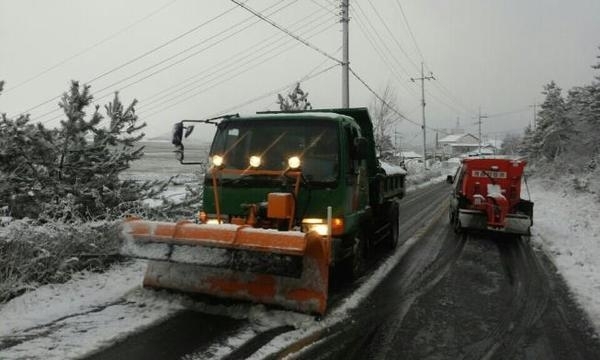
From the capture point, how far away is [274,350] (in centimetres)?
448

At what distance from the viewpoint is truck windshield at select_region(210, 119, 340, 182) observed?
6.21 metres

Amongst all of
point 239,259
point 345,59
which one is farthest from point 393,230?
point 345,59

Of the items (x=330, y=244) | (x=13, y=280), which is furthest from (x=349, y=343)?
(x=13, y=280)

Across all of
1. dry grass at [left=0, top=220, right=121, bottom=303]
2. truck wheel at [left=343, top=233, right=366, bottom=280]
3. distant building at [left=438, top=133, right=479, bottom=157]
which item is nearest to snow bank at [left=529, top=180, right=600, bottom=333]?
truck wheel at [left=343, top=233, right=366, bottom=280]

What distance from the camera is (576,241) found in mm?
11523

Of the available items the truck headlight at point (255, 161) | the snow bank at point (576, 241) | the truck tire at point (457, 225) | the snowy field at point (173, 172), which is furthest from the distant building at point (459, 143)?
the truck headlight at point (255, 161)

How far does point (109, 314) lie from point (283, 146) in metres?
2.90

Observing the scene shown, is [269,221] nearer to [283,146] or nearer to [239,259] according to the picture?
[239,259]

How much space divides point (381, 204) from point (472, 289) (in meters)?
2.50

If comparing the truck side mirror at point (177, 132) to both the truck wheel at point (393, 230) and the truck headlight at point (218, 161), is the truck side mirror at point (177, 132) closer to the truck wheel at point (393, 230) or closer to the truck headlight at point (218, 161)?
the truck headlight at point (218, 161)

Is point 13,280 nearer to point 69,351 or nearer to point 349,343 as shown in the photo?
point 69,351

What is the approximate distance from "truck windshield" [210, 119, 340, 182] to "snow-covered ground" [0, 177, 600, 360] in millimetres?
1726

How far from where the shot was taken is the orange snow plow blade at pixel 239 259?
5.00 meters

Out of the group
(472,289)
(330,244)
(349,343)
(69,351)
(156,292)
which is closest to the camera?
(69,351)
